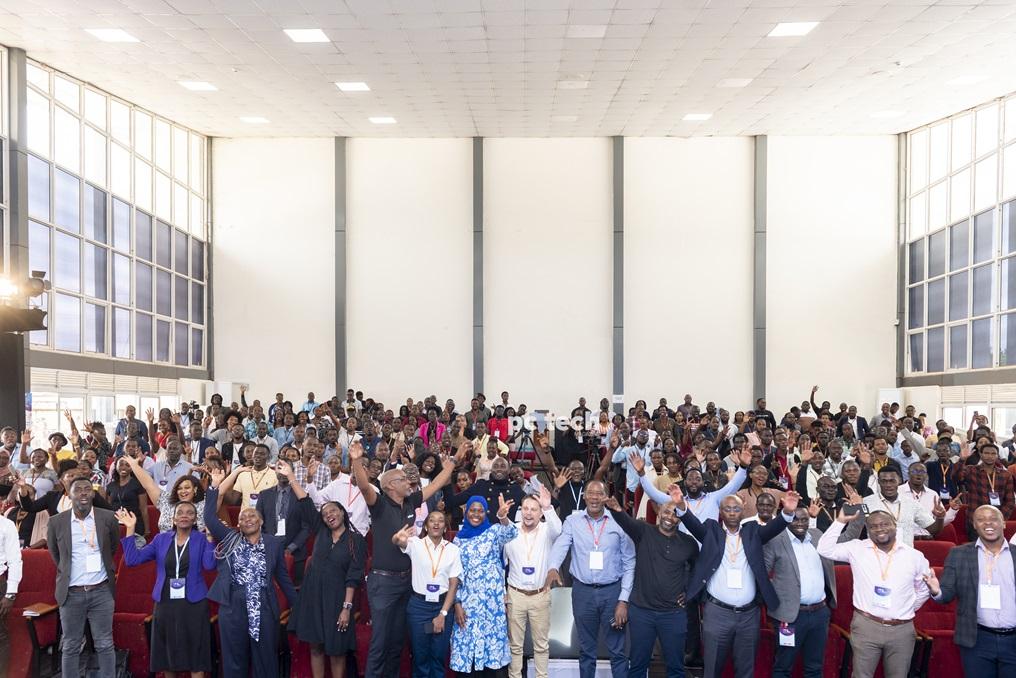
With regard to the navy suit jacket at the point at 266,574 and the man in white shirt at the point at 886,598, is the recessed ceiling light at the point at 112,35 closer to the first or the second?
the navy suit jacket at the point at 266,574

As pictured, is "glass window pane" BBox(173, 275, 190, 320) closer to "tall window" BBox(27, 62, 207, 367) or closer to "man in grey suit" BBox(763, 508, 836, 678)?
"tall window" BBox(27, 62, 207, 367)

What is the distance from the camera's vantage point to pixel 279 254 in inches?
722

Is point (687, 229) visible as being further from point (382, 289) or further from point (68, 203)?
point (68, 203)

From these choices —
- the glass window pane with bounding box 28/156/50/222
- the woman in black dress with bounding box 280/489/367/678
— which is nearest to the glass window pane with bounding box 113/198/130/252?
the glass window pane with bounding box 28/156/50/222

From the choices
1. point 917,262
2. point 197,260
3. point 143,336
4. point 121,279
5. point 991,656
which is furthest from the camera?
point 197,260

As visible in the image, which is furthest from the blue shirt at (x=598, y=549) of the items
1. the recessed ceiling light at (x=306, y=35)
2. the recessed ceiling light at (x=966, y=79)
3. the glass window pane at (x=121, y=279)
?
the recessed ceiling light at (x=966, y=79)

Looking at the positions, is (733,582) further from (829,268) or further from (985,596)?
(829,268)

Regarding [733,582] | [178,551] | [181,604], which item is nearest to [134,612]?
[181,604]

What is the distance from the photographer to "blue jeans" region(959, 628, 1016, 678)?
15.9 feet

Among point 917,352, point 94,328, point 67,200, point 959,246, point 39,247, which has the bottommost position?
point 917,352

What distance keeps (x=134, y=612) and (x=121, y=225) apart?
11116mm

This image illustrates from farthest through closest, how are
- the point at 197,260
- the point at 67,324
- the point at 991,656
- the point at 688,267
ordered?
the point at 197,260 < the point at 688,267 < the point at 67,324 < the point at 991,656

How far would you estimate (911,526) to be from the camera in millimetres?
6676

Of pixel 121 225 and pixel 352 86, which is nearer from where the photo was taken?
pixel 352 86
